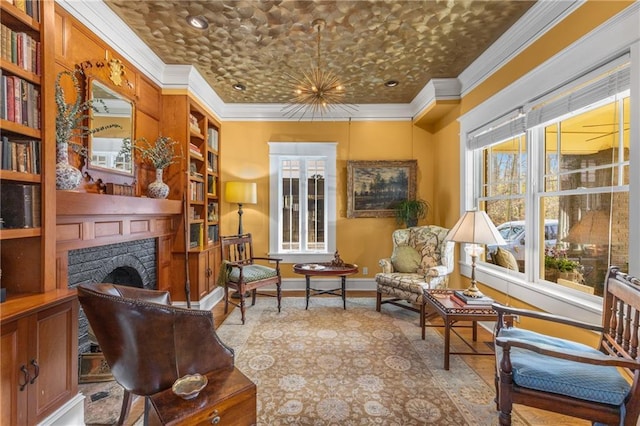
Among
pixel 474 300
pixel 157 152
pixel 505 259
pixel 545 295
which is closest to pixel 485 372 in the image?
pixel 474 300

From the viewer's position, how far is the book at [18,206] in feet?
4.86

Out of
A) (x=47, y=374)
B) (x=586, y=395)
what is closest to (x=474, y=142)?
(x=586, y=395)

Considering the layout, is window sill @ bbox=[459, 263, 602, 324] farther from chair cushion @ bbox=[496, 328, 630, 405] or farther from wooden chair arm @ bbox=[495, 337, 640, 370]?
wooden chair arm @ bbox=[495, 337, 640, 370]

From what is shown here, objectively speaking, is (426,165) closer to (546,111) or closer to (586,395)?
(546,111)

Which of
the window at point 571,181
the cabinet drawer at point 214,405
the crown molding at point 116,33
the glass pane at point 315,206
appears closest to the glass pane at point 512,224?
the window at point 571,181

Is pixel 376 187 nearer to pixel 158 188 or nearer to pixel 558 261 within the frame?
pixel 558 261

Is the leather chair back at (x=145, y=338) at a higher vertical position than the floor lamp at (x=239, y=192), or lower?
lower

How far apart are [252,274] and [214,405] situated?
228 centimetres

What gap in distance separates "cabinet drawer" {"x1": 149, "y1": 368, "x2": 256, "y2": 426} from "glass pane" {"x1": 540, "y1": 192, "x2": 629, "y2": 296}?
248cm

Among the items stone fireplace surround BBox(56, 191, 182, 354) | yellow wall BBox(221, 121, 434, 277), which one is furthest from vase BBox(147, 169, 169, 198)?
yellow wall BBox(221, 121, 434, 277)

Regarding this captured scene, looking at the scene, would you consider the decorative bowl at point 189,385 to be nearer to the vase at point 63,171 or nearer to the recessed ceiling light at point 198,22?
the vase at point 63,171

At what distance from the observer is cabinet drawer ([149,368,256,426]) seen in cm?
110

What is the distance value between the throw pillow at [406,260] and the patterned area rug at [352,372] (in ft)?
1.91

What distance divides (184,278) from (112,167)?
4.99ft
